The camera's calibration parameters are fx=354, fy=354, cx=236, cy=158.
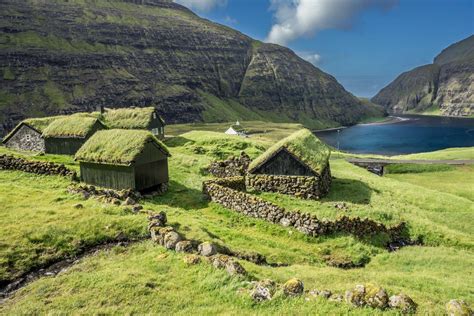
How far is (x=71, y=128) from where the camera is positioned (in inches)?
1956

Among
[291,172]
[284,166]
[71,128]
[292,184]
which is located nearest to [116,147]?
[284,166]

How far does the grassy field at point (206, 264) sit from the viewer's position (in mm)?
11914

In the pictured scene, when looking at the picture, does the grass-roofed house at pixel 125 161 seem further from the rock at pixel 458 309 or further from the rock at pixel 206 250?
the rock at pixel 458 309

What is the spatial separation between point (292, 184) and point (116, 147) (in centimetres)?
1576

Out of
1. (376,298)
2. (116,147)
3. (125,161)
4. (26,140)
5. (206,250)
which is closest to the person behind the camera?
(376,298)

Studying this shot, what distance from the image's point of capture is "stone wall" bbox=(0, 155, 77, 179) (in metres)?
32.4

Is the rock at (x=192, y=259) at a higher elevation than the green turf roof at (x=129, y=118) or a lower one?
lower

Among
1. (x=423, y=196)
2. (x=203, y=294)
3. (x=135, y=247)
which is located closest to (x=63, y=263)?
(x=135, y=247)

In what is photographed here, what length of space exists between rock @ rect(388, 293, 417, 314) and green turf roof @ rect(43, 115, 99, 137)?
4569cm

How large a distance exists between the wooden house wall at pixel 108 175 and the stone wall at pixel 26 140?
84.7 ft

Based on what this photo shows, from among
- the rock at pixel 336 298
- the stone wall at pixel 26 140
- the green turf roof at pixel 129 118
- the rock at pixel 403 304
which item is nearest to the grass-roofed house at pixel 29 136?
the stone wall at pixel 26 140

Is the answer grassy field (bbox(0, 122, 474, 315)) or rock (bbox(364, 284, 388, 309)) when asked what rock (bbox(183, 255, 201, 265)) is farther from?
rock (bbox(364, 284, 388, 309))

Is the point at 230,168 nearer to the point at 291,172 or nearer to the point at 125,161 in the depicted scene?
the point at 291,172

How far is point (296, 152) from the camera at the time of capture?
105 feet
